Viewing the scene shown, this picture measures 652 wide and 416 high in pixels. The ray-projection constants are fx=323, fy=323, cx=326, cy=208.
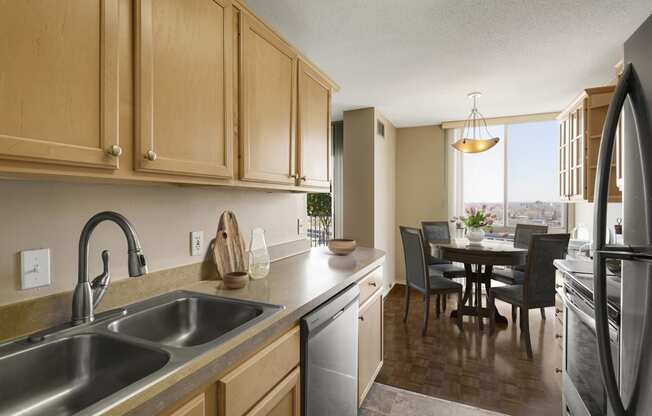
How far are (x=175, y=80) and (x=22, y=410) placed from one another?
1.06 meters

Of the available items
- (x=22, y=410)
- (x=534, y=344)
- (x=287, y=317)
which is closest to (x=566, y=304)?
(x=287, y=317)

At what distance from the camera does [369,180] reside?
4.16 metres

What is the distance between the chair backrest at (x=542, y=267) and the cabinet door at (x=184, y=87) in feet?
8.75

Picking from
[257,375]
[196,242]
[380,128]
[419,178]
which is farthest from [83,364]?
[419,178]

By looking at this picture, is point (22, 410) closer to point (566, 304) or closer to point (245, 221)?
point (245, 221)

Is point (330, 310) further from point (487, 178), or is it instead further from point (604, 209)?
point (487, 178)

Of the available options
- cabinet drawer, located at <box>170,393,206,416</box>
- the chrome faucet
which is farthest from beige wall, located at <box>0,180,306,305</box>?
cabinet drawer, located at <box>170,393,206,416</box>

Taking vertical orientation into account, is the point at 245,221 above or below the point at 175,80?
below

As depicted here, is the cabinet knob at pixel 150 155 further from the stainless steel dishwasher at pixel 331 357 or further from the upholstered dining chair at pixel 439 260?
the upholstered dining chair at pixel 439 260

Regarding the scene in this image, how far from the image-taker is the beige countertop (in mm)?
721

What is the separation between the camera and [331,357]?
149 centimetres

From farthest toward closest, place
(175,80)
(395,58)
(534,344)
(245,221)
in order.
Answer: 1. (534,344)
2. (395,58)
3. (245,221)
4. (175,80)

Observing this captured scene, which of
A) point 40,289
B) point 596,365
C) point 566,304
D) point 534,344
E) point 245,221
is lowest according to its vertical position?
point 534,344

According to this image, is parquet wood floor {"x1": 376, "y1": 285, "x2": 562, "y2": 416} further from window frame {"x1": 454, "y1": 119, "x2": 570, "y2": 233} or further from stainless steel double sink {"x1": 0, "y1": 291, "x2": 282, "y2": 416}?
stainless steel double sink {"x1": 0, "y1": 291, "x2": 282, "y2": 416}
